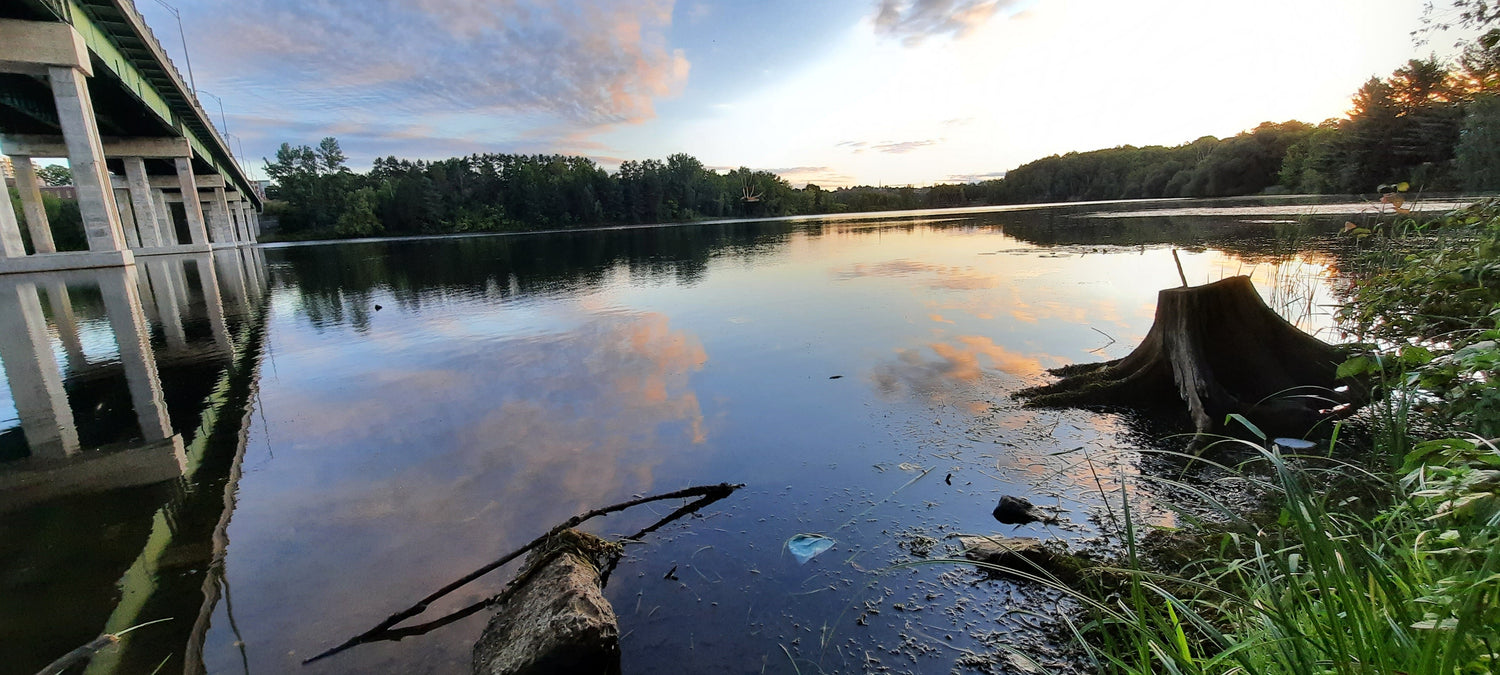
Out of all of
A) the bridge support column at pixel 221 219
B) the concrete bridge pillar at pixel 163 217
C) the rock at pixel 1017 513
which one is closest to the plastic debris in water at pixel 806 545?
the rock at pixel 1017 513

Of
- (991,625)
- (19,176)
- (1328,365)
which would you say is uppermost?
(19,176)

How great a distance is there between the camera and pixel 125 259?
29.3 m

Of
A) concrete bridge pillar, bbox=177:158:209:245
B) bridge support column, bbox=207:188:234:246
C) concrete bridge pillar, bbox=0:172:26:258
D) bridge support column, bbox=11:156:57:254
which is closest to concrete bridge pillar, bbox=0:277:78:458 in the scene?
concrete bridge pillar, bbox=0:172:26:258

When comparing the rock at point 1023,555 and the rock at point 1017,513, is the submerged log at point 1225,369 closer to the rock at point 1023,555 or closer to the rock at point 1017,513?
the rock at point 1017,513

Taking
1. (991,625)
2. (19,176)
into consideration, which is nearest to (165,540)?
(991,625)

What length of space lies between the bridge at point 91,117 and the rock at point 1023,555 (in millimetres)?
34847

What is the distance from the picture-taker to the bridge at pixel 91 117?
23578mm

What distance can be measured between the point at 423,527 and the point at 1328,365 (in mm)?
8325

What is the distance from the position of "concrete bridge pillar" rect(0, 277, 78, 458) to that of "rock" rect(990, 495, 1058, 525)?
30.3 ft

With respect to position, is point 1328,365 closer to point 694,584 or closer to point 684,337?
point 694,584

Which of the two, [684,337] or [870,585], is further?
[684,337]

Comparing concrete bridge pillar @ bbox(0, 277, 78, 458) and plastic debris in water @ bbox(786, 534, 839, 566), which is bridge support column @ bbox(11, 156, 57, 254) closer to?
concrete bridge pillar @ bbox(0, 277, 78, 458)

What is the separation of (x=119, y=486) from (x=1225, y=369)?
10709 mm

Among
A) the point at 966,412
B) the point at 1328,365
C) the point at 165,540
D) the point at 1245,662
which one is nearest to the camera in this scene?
the point at 1245,662
